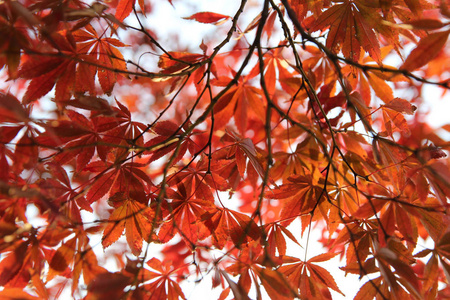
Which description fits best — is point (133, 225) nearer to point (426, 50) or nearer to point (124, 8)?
point (124, 8)

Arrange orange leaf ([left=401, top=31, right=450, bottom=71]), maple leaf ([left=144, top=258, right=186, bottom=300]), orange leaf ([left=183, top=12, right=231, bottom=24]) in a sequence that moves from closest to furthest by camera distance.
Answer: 1. orange leaf ([left=401, top=31, right=450, bottom=71])
2. maple leaf ([left=144, top=258, right=186, bottom=300])
3. orange leaf ([left=183, top=12, right=231, bottom=24])

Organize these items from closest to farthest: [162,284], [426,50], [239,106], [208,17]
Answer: [426,50] → [162,284] → [208,17] → [239,106]

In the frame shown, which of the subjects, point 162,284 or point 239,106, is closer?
point 162,284

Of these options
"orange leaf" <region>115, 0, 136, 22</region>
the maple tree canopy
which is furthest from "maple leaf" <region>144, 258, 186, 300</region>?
"orange leaf" <region>115, 0, 136, 22</region>

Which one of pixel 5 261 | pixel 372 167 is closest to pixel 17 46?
pixel 5 261

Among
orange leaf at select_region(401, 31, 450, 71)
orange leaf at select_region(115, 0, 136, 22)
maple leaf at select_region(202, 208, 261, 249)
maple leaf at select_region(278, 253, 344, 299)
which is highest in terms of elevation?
orange leaf at select_region(115, 0, 136, 22)

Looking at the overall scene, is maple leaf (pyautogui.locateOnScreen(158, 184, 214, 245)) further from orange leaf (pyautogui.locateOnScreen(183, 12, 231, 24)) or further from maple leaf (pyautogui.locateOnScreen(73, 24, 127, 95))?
orange leaf (pyautogui.locateOnScreen(183, 12, 231, 24))

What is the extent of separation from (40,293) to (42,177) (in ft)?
0.86

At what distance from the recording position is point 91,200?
843mm

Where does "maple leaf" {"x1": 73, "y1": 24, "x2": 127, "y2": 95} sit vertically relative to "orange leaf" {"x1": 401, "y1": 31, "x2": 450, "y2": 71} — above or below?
above

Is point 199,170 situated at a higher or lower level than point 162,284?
higher

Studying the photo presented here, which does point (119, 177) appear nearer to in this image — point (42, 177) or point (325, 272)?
point (42, 177)

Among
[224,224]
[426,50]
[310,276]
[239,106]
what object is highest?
[239,106]

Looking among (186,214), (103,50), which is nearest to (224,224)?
(186,214)
